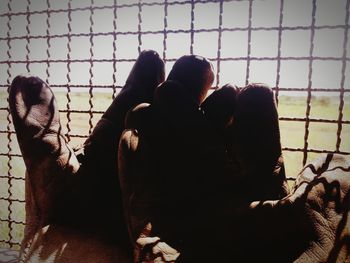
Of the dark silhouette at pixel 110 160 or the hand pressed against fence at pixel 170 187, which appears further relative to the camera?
the dark silhouette at pixel 110 160

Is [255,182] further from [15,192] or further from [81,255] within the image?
[15,192]

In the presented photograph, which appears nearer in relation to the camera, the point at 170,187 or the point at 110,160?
the point at 170,187

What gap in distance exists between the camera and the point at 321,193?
1.12 metres

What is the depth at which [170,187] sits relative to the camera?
127 centimetres

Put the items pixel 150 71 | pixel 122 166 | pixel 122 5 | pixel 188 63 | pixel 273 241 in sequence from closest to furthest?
pixel 273 241 < pixel 122 166 < pixel 188 63 < pixel 150 71 < pixel 122 5

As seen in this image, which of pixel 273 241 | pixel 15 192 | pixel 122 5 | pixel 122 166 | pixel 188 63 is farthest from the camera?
pixel 15 192

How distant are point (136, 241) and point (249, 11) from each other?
1209mm

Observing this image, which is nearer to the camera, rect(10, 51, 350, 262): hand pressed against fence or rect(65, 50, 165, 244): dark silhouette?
rect(10, 51, 350, 262): hand pressed against fence

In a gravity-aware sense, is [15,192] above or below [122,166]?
below

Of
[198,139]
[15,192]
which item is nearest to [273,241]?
[198,139]

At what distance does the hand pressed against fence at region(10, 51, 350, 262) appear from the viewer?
1.08m

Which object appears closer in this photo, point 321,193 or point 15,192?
point 321,193

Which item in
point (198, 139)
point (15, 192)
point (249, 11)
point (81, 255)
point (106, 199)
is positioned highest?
point (249, 11)

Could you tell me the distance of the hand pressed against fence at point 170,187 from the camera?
108cm
